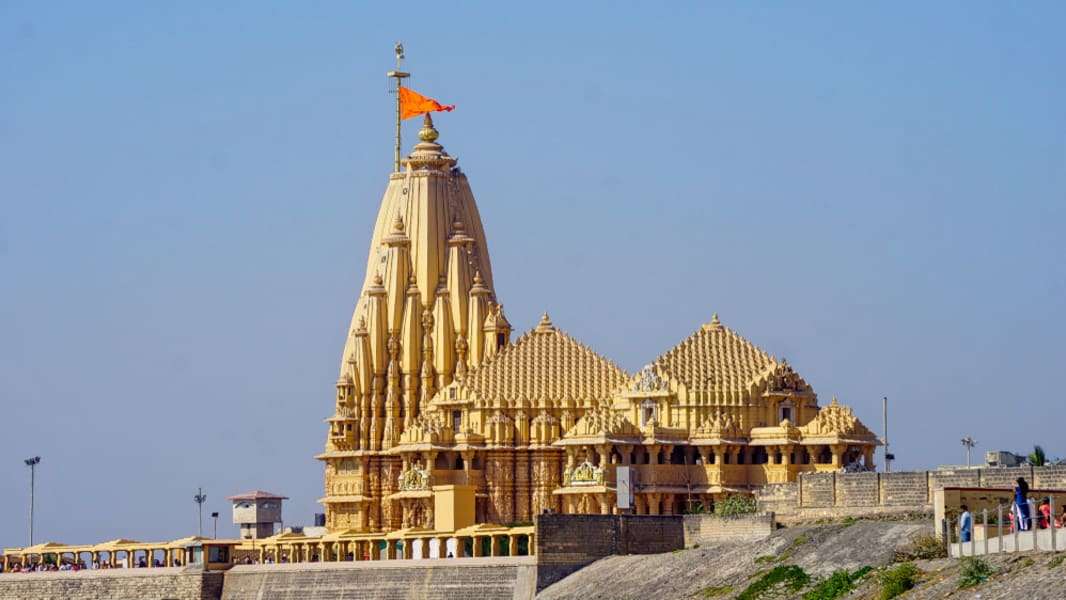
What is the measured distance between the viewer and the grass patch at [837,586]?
73.8m

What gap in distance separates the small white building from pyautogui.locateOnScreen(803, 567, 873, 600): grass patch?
63197mm

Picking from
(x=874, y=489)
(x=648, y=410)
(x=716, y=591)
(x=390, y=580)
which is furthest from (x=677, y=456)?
(x=716, y=591)

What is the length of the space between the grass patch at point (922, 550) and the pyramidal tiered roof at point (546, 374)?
4670 centimetres

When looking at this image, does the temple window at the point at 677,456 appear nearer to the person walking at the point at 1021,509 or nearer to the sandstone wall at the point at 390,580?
the sandstone wall at the point at 390,580

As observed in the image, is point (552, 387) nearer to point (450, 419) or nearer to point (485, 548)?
point (450, 419)

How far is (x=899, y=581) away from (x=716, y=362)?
49368 mm

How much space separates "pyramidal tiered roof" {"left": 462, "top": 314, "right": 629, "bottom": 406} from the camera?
124 m

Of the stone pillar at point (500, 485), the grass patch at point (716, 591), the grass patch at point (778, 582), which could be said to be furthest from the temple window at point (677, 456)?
the grass patch at point (778, 582)

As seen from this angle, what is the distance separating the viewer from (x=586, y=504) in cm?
11612

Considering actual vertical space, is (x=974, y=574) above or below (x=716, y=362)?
below

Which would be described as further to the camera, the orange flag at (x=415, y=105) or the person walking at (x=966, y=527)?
the orange flag at (x=415, y=105)

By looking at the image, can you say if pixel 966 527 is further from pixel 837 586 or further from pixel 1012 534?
pixel 837 586

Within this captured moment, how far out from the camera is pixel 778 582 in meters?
80.6

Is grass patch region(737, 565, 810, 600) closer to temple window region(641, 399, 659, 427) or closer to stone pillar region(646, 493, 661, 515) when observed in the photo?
stone pillar region(646, 493, 661, 515)
